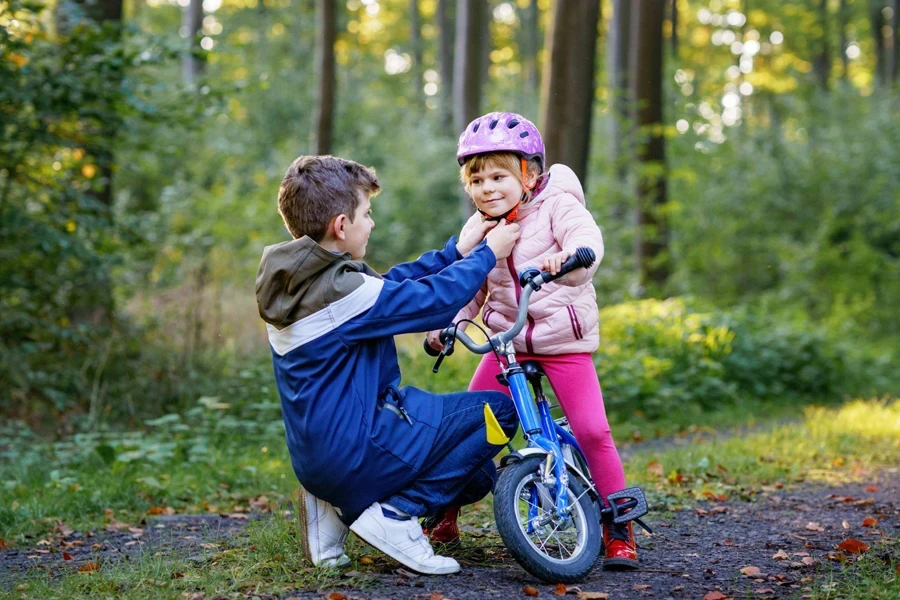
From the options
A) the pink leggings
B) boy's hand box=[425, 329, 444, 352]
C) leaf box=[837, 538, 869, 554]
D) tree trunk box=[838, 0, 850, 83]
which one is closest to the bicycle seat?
the pink leggings

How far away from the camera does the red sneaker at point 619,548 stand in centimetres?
384

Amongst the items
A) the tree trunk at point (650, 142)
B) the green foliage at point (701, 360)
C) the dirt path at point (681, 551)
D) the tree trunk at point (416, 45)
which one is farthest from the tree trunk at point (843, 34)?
the dirt path at point (681, 551)

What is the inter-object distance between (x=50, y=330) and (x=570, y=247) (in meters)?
5.81

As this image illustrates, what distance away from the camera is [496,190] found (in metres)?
3.82

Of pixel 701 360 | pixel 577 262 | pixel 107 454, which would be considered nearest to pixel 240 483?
pixel 107 454

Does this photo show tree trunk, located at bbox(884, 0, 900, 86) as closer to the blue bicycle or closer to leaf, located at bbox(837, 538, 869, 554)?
leaf, located at bbox(837, 538, 869, 554)

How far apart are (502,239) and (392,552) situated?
1264 mm

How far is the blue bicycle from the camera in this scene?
135 inches

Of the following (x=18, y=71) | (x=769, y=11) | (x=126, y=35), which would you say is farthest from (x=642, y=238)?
(x=769, y=11)

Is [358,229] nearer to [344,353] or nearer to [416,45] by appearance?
[344,353]

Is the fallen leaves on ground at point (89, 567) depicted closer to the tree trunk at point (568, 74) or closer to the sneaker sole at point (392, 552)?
the sneaker sole at point (392, 552)

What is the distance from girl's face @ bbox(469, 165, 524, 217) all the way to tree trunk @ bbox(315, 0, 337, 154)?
11.4 m

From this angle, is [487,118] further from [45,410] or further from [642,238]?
[642,238]

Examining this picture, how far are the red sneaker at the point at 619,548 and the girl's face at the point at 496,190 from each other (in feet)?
4.47
